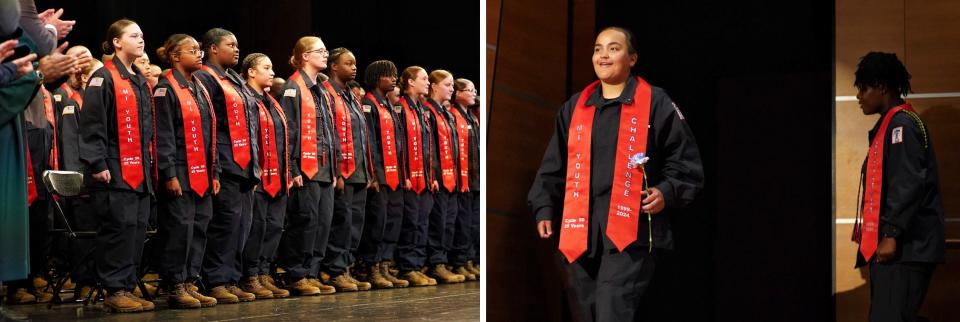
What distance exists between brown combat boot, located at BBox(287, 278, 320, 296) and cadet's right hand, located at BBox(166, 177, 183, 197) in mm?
1337

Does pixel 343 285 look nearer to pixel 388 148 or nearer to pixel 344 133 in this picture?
pixel 344 133

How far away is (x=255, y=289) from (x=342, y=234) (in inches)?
37.0

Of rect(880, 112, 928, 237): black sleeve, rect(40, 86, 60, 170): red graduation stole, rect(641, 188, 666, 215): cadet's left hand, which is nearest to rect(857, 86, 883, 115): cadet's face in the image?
rect(880, 112, 928, 237): black sleeve

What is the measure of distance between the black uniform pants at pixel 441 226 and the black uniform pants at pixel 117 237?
123 inches

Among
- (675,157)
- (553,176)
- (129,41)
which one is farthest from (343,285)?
(675,157)

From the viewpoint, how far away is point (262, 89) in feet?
23.6

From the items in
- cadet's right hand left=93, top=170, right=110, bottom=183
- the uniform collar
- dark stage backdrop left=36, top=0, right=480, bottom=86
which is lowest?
cadet's right hand left=93, top=170, right=110, bottom=183

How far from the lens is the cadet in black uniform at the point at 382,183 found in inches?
319

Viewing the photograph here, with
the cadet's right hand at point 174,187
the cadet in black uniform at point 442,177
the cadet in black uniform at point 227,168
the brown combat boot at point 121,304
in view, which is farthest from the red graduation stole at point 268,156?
the cadet in black uniform at point 442,177

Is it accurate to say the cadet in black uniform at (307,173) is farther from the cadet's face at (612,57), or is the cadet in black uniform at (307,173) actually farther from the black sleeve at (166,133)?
the cadet's face at (612,57)

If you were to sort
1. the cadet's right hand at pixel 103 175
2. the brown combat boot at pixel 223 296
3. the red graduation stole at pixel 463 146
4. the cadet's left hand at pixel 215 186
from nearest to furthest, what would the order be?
the cadet's right hand at pixel 103 175, the cadet's left hand at pixel 215 186, the brown combat boot at pixel 223 296, the red graduation stole at pixel 463 146

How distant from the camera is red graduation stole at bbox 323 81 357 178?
7.63m

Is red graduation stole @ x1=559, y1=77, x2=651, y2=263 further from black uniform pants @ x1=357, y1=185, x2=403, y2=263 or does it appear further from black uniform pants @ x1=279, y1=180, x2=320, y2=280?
black uniform pants @ x1=357, y1=185, x2=403, y2=263

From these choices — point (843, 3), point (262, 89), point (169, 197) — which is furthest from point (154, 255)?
point (843, 3)
